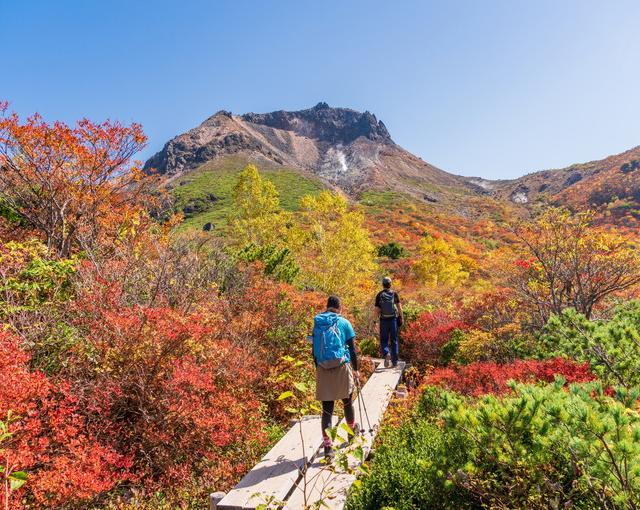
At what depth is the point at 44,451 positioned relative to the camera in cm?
430

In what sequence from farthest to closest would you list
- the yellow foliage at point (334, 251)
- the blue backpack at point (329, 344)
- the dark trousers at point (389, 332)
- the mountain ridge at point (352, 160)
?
the mountain ridge at point (352, 160) < the yellow foliage at point (334, 251) < the dark trousers at point (389, 332) < the blue backpack at point (329, 344)

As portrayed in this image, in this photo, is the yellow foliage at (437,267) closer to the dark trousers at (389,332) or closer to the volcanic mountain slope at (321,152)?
the dark trousers at (389,332)

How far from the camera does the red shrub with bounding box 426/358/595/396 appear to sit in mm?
6289

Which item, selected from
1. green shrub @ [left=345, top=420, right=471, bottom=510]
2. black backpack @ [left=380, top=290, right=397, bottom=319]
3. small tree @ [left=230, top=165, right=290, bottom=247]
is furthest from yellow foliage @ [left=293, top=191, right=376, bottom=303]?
green shrub @ [left=345, top=420, right=471, bottom=510]

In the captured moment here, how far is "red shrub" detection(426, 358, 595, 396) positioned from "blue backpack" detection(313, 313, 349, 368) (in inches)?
132

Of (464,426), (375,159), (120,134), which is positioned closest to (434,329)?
(464,426)

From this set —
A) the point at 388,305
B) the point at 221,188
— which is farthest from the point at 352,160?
the point at 388,305

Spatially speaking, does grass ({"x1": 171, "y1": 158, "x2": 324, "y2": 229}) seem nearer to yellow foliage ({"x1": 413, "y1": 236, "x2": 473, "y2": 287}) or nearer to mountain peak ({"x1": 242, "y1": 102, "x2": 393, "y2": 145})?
yellow foliage ({"x1": 413, "y1": 236, "x2": 473, "y2": 287})

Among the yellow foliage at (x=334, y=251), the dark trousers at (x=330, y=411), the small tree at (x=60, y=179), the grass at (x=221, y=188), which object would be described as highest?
the grass at (x=221, y=188)

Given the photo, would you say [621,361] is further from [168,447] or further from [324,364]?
[168,447]

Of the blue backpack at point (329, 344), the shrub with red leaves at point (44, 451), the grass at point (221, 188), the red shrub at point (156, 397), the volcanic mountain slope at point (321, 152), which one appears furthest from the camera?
the volcanic mountain slope at point (321, 152)

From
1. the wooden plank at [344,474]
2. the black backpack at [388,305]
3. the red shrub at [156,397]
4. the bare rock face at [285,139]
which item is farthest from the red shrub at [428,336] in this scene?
the bare rock face at [285,139]

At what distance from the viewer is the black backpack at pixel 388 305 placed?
7.84m

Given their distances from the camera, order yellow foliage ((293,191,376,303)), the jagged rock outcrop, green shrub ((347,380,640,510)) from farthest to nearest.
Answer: the jagged rock outcrop → yellow foliage ((293,191,376,303)) → green shrub ((347,380,640,510))
